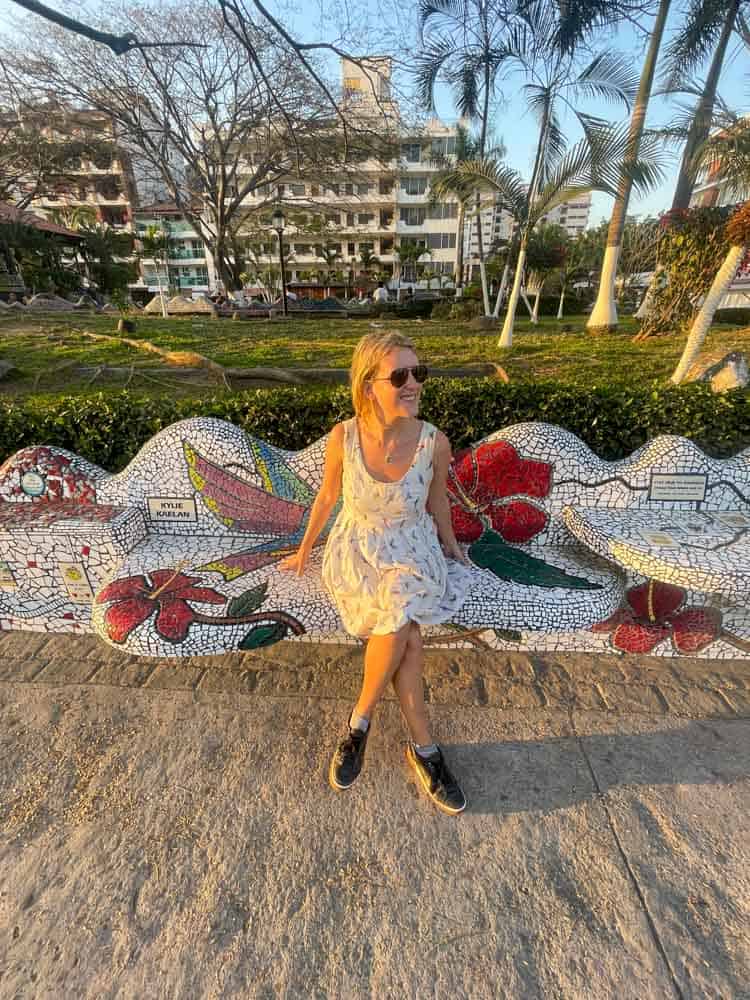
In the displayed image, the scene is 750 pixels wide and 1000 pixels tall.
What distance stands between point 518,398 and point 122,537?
7.98ft

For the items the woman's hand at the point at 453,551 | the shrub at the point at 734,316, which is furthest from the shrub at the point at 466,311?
the woman's hand at the point at 453,551

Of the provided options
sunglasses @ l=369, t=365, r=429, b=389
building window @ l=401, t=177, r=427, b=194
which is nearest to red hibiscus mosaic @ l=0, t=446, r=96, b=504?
sunglasses @ l=369, t=365, r=429, b=389

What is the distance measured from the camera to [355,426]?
7.09 ft

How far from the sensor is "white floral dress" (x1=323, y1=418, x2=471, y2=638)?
1963 mm

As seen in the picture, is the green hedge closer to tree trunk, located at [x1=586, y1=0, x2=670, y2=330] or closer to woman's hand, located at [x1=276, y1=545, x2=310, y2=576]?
woman's hand, located at [x1=276, y1=545, x2=310, y2=576]

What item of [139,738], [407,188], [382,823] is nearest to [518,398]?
[382,823]

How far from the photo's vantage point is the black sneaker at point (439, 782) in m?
1.86

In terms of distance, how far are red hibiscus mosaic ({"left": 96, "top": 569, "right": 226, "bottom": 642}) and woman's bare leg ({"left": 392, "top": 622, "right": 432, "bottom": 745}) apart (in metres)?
0.86

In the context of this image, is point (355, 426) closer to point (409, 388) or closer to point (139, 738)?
point (409, 388)

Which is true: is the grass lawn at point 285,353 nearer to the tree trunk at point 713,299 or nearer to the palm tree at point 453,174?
the tree trunk at point 713,299

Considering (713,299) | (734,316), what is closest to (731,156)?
(713,299)

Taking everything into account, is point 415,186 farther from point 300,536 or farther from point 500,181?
point 300,536

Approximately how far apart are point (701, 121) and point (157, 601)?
6819mm

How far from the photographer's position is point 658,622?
2.51m
